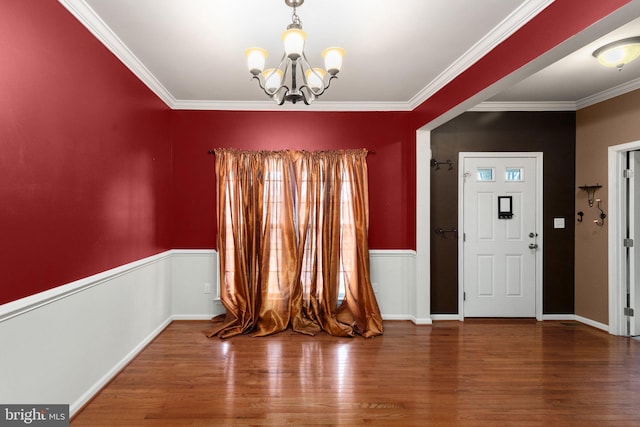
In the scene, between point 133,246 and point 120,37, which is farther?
point 133,246

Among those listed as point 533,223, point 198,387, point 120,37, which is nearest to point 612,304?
point 533,223

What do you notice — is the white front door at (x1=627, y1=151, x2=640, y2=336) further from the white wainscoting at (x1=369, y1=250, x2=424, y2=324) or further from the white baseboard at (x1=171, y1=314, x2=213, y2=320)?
the white baseboard at (x1=171, y1=314, x2=213, y2=320)

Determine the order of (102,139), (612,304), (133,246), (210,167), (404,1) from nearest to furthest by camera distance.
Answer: (404,1)
(102,139)
(133,246)
(612,304)
(210,167)

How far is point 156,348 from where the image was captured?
3129 mm

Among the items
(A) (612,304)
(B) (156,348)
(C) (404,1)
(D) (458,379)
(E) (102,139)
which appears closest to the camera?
(C) (404,1)

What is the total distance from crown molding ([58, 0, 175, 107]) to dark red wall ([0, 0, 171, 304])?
0.05 metres

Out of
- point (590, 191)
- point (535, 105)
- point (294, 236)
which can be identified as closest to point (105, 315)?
point (294, 236)

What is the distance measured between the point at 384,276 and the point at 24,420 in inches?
129

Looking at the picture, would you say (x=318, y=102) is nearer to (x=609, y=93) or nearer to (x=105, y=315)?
(x=105, y=315)

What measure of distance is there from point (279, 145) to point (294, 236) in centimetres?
109

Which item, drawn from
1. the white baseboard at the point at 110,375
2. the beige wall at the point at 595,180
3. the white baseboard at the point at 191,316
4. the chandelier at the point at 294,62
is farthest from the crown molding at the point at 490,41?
the white baseboard at the point at 110,375

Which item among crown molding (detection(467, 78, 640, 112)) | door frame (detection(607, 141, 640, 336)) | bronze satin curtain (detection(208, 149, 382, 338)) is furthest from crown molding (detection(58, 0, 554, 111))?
door frame (detection(607, 141, 640, 336))

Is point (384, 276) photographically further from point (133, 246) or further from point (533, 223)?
point (133, 246)

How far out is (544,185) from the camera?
404cm
